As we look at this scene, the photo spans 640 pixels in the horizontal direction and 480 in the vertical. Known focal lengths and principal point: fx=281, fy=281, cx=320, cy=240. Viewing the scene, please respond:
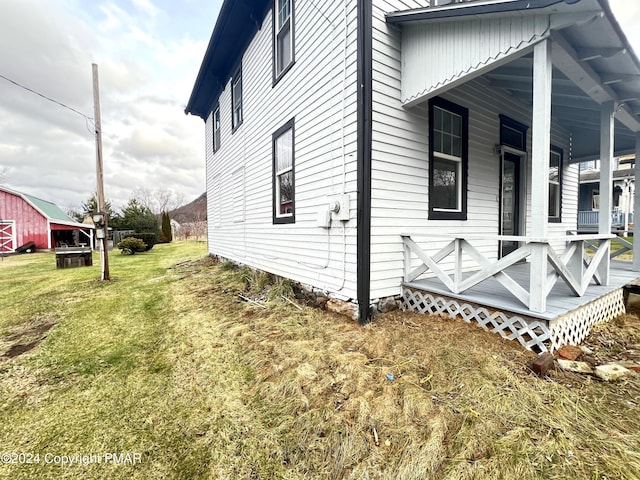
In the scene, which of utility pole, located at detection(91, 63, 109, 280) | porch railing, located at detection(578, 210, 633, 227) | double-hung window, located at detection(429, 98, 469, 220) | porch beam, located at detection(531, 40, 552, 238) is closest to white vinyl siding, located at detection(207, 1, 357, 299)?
double-hung window, located at detection(429, 98, 469, 220)

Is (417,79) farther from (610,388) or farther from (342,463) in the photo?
(342,463)

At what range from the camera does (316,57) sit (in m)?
4.13

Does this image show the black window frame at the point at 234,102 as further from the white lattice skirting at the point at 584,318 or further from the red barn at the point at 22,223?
the red barn at the point at 22,223

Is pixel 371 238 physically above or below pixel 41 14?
below

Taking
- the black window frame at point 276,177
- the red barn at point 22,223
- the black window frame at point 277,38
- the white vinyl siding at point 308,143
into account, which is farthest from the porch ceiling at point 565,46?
the red barn at point 22,223

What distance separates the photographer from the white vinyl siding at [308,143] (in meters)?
3.59

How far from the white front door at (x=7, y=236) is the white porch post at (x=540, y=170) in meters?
23.6

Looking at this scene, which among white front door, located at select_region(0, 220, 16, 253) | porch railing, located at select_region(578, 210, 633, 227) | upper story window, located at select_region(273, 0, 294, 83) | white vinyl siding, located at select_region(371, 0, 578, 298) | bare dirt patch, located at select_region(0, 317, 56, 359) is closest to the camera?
bare dirt patch, located at select_region(0, 317, 56, 359)

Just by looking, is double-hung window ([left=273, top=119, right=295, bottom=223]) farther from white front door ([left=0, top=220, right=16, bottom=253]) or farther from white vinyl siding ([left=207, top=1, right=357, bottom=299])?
white front door ([left=0, top=220, right=16, bottom=253])

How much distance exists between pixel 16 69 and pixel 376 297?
984 cm

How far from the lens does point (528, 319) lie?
2.66 meters

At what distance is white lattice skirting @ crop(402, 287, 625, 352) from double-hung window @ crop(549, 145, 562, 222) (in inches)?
133

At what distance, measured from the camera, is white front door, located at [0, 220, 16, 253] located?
16.0 meters

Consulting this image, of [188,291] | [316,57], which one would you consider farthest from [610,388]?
[188,291]
